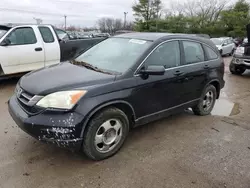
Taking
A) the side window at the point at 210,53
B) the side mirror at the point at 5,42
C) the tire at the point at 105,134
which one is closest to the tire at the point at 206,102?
the side window at the point at 210,53

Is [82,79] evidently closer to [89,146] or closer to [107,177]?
[89,146]

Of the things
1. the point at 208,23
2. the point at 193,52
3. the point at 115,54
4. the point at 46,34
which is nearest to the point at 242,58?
the point at 193,52

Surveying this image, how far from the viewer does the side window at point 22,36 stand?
652cm

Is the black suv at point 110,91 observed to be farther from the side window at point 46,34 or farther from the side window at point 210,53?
the side window at point 46,34

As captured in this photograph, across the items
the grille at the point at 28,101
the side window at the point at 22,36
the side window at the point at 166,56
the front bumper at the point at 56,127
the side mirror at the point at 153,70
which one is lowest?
the front bumper at the point at 56,127

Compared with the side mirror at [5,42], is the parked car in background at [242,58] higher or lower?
lower

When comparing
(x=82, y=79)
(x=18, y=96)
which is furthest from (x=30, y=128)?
(x=82, y=79)

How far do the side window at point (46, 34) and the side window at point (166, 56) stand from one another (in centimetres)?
448

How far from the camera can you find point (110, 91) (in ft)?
10.1

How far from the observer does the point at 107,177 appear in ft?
9.41

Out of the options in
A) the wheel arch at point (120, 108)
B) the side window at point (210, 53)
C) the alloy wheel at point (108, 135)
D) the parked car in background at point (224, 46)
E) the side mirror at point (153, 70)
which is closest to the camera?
the wheel arch at point (120, 108)

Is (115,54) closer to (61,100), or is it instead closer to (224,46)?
(61,100)

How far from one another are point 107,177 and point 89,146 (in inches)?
17.1

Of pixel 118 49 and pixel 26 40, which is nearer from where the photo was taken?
pixel 118 49
